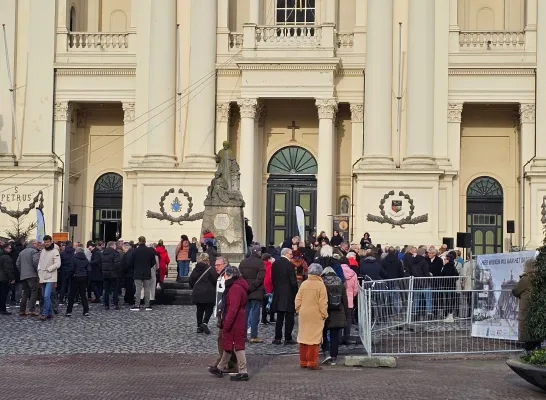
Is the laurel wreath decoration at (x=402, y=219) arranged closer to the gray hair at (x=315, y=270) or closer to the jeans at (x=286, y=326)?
the jeans at (x=286, y=326)

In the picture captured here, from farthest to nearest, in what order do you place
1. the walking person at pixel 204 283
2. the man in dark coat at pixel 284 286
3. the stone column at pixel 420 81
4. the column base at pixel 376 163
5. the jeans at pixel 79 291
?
1. the stone column at pixel 420 81
2. the column base at pixel 376 163
3. the jeans at pixel 79 291
4. the walking person at pixel 204 283
5. the man in dark coat at pixel 284 286

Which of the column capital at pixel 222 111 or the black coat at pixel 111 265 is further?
the column capital at pixel 222 111

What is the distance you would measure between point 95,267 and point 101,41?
16892mm

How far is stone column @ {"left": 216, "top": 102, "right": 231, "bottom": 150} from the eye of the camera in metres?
41.8

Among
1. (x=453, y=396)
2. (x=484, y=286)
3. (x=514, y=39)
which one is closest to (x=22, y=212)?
(x=514, y=39)

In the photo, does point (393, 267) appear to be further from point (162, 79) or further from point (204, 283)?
point (162, 79)

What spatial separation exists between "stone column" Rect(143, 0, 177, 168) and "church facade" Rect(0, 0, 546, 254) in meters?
0.05

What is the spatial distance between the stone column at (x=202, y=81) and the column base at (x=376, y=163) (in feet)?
18.5

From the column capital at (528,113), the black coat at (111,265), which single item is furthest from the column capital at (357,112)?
the black coat at (111,265)

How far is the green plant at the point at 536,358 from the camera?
14422 millimetres

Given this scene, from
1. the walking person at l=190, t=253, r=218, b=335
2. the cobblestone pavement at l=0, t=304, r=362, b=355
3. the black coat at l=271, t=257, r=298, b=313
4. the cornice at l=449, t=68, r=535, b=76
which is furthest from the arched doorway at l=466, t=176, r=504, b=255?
the black coat at l=271, t=257, r=298, b=313

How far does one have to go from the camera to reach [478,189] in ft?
142

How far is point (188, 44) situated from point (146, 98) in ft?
8.56

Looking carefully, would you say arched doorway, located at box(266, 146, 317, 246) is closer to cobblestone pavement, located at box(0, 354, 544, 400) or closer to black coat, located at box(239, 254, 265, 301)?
black coat, located at box(239, 254, 265, 301)
